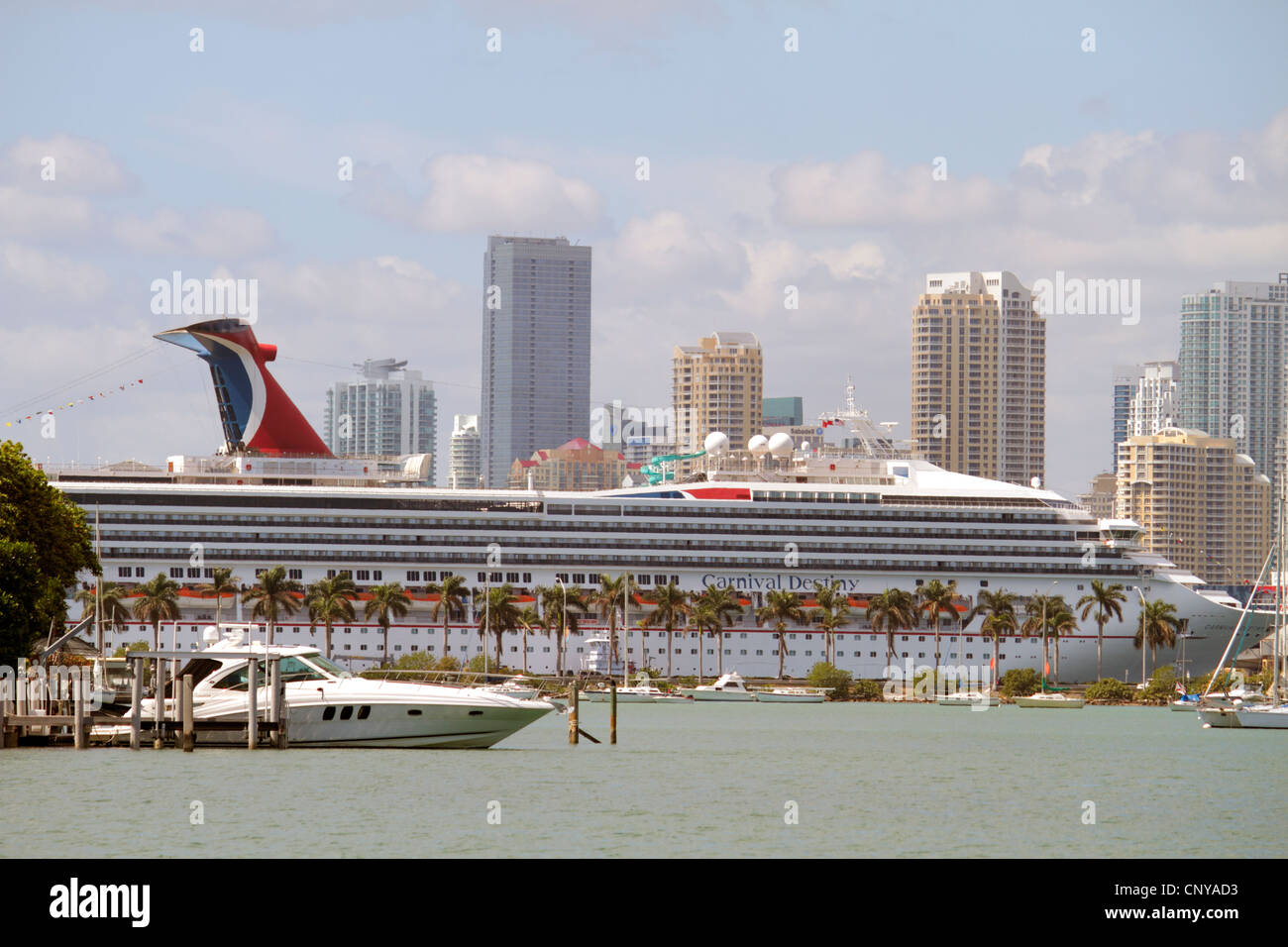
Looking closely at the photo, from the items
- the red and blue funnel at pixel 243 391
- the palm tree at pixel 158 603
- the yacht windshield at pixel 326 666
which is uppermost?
the red and blue funnel at pixel 243 391

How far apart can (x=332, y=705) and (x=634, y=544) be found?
72.2 m

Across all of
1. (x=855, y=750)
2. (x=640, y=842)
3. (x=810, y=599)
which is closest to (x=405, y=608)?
(x=810, y=599)

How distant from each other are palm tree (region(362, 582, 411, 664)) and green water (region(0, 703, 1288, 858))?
167 ft

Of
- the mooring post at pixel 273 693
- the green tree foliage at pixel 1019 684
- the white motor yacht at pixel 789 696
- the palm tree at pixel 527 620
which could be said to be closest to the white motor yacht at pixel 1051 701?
the green tree foliage at pixel 1019 684

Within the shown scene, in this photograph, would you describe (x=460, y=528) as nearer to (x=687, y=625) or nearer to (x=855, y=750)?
(x=687, y=625)

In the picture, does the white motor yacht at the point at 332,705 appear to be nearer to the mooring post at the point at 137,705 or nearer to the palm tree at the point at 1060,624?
the mooring post at the point at 137,705

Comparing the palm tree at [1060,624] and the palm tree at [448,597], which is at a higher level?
the palm tree at [448,597]

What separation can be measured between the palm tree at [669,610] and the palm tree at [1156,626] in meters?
32.4

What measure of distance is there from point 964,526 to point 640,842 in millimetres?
94421

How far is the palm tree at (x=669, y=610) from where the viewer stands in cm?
12494

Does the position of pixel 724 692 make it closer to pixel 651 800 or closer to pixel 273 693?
pixel 273 693

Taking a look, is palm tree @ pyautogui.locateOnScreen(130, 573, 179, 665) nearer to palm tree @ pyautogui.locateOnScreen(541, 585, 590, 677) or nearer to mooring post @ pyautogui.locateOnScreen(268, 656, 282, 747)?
palm tree @ pyautogui.locateOnScreen(541, 585, 590, 677)

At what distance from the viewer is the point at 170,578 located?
405 ft
